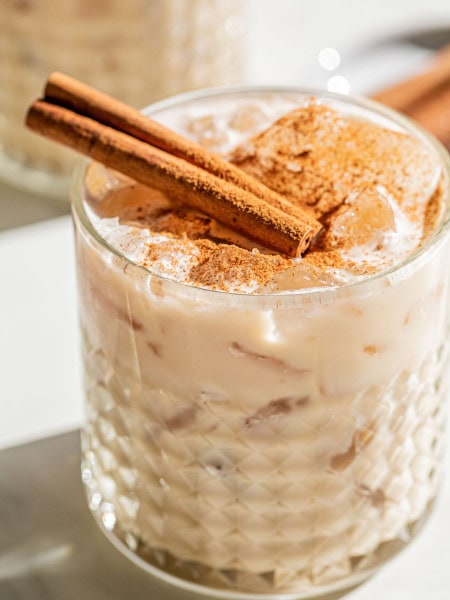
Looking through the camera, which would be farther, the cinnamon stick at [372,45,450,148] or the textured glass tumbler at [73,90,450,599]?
the cinnamon stick at [372,45,450,148]

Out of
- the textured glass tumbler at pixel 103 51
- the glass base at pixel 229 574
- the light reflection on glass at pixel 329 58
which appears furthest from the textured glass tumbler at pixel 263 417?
the light reflection on glass at pixel 329 58

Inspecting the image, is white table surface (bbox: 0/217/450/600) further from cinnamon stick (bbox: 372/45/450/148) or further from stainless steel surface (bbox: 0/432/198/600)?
cinnamon stick (bbox: 372/45/450/148)

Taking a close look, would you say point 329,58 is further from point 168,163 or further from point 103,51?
point 168,163

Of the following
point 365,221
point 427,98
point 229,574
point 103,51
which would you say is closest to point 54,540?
point 229,574

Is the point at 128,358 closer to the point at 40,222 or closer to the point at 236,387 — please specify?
the point at 236,387

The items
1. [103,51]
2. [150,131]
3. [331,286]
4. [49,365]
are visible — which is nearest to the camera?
[331,286]

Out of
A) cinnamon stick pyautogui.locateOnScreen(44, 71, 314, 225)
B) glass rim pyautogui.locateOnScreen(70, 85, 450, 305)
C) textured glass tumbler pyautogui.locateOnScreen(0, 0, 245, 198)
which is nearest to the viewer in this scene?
glass rim pyautogui.locateOnScreen(70, 85, 450, 305)

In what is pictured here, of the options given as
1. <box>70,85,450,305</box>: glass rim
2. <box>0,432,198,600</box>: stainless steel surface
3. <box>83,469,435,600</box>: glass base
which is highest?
<box>70,85,450,305</box>: glass rim

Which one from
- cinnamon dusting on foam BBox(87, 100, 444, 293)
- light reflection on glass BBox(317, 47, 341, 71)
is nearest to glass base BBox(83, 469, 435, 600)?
cinnamon dusting on foam BBox(87, 100, 444, 293)
